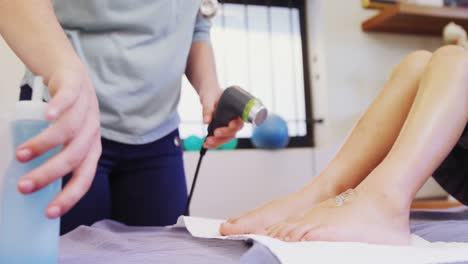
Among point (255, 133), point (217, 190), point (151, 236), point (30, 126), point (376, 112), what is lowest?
point (217, 190)

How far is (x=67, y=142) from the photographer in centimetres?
40

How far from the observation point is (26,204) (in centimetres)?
39

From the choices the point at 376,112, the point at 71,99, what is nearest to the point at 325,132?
the point at 376,112

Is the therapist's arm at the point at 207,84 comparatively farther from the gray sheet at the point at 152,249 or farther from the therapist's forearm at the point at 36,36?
the therapist's forearm at the point at 36,36

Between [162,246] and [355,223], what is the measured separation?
0.28m

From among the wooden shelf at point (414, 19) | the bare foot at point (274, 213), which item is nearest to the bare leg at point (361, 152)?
the bare foot at point (274, 213)

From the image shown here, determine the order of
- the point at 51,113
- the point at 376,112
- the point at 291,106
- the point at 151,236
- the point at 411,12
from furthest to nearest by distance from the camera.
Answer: the point at 291,106
the point at 411,12
the point at 376,112
the point at 151,236
the point at 51,113

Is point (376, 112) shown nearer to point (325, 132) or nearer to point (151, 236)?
point (151, 236)

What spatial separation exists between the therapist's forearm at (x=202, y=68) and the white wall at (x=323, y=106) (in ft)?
2.98

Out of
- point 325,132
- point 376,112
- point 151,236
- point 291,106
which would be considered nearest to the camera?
point 151,236

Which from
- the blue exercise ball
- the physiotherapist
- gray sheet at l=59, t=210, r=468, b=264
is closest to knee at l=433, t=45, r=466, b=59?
gray sheet at l=59, t=210, r=468, b=264

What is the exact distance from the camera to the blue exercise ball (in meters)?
2.10

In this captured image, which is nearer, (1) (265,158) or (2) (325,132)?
(1) (265,158)

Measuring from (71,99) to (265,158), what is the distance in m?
1.78
